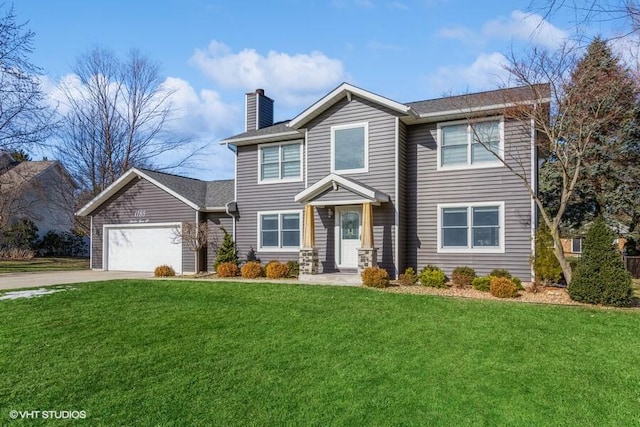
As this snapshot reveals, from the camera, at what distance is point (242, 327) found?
294 inches

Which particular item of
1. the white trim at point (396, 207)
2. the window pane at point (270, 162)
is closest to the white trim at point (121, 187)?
the window pane at point (270, 162)

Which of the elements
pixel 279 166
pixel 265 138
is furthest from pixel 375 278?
pixel 265 138

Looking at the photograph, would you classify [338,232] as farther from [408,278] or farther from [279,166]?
[279,166]

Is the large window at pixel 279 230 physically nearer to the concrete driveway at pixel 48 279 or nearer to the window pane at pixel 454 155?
the concrete driveway at pixel 48 279

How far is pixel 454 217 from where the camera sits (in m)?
13.7

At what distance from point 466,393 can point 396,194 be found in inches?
359

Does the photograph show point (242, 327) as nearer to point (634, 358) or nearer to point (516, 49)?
point (634, 358)

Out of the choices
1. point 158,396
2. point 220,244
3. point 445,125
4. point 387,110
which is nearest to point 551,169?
point 445,125

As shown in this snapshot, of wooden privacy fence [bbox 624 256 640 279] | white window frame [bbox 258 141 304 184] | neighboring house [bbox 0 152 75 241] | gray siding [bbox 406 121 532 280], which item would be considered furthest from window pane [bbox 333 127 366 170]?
neighboring house [bbox 0 152 75 241]

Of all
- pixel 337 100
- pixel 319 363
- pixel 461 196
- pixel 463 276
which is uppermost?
pixel 337 100

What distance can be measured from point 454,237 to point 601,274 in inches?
182

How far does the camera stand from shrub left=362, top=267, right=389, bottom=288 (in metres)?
12.1

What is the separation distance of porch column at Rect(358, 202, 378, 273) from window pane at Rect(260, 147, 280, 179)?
4485 millimetres

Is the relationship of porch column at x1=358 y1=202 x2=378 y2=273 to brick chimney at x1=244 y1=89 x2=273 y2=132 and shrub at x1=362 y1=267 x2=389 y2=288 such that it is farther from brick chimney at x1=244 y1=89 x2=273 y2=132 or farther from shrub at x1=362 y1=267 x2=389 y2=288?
brick chimney at x1=244 y1=89 x2=273 y2=132
